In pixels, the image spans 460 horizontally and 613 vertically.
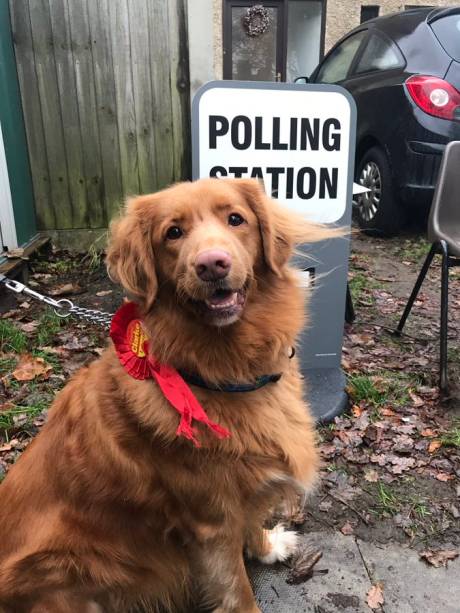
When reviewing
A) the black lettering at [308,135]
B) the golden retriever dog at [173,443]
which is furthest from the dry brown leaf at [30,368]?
the black lettering at [308,135]

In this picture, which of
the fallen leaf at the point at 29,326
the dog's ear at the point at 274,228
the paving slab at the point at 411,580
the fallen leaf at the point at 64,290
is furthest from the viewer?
the fallen leaf at the point at 64,290

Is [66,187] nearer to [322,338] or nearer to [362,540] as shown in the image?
[322,338]

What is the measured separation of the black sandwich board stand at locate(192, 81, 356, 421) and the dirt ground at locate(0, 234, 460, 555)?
1.07ft

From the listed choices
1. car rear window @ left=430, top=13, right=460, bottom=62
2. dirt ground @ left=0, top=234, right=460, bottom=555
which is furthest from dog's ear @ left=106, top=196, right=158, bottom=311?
car rear window @ left=430, top=13, right=460, bottom=62

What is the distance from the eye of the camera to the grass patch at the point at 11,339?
11.6 ft

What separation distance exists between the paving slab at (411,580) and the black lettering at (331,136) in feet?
6.38

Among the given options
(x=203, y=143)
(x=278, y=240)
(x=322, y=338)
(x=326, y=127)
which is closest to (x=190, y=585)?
(x=278, y=240)

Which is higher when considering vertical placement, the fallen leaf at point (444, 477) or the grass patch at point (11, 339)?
the grass patch at point (11, 339)

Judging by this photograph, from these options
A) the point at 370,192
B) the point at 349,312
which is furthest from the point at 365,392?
the point at 370,192

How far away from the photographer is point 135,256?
1815 millimetres

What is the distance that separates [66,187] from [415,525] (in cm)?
Answer: 417

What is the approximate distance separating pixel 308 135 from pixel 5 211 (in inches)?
106

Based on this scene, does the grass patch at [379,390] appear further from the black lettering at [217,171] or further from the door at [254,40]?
the door at [254,40]

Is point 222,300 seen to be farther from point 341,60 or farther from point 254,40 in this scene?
point 254,40
